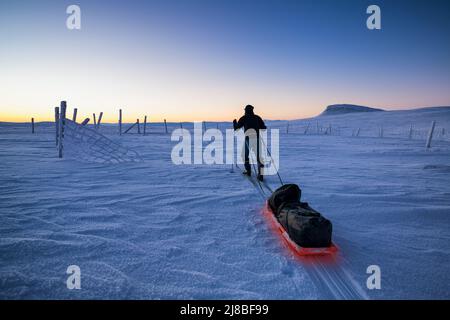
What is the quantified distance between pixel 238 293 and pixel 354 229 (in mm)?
2271

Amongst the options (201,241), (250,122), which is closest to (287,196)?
(201,241)

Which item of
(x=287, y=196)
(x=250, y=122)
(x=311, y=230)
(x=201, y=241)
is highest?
(x=250, y=122)

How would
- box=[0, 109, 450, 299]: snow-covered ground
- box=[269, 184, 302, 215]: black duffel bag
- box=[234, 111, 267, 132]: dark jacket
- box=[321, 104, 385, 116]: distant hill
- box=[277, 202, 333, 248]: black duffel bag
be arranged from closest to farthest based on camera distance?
1. box=[0, 109, 450, 299]: snow-covered ground
2. box=[277, 202, 333, 248]: black duffel bag
3. box=[269, 184, 302, 215]: black duffel bag
4. box=[234, 111, 267, 132]: dark jacket
5. box=[321, 104, 385, 116]: distant hill

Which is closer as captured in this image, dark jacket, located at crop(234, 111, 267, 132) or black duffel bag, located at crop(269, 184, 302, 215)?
black duffel bag, located at crop(269, 184, 302, 215)

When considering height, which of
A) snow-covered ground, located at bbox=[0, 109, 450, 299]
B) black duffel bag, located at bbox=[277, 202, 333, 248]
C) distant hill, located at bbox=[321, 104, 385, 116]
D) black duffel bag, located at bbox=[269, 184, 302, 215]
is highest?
distant hill, located at bbox=[321, 104, 385, 116]

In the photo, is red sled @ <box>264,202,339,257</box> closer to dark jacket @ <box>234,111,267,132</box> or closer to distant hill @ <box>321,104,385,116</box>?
dark jacket @ <box>234,111,267,132</box>

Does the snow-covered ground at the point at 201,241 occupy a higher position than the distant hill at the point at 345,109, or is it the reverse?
the distant hill at the point at 345,109

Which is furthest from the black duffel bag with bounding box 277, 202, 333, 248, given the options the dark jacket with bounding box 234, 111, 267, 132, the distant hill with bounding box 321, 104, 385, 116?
the distant hill with bounding box 321, 104, 385, 116

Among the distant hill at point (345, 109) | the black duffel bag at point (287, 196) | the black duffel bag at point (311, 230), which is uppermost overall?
the distant hill at point (345, 109)

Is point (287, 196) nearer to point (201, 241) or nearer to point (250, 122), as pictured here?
point (201, 241)

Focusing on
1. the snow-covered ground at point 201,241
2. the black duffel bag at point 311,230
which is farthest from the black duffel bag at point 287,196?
the black duffel bag at point 311,230

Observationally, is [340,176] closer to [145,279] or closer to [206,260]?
[206,260]

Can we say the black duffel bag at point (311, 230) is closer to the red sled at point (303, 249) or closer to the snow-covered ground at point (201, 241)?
the red sled at point (303, 249)
